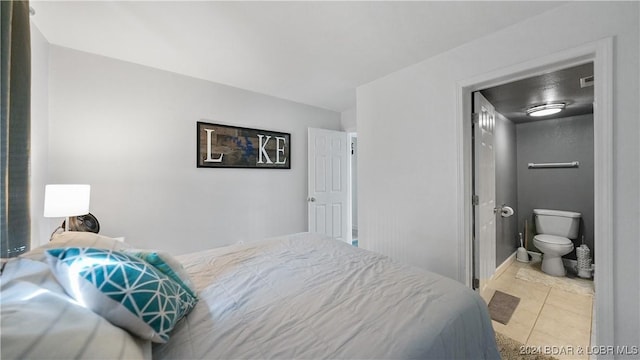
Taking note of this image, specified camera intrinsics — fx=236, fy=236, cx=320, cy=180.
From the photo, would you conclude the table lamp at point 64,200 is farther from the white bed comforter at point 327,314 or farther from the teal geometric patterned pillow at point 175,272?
the teal geometric patterned pillow at point 175,272

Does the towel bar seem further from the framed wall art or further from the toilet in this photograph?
the framed wall art

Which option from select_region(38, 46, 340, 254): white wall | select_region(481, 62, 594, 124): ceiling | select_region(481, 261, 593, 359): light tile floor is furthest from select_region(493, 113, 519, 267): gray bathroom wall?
select_region(38, 46, 340, 254): white wall

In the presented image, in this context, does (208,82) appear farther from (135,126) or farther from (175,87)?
(135,126)

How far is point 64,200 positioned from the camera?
1741 mm

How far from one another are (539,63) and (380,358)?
7.12ft

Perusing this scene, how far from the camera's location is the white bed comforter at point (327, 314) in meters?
0.80

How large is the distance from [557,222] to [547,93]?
74.5 inches

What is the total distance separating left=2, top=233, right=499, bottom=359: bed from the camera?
31.0 inches

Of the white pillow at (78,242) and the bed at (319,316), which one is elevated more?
the white pillow at (78,242)

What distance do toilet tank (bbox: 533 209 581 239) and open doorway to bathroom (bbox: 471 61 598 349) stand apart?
2.9 inches

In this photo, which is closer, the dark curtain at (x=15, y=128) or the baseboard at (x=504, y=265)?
the dark curtain at (x=15, y=128)

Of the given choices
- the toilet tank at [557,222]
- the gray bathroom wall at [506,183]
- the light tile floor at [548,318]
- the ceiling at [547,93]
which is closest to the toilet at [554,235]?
the toilet tank at [557,222]

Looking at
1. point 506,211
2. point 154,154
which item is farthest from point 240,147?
point 506,211

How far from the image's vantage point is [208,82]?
2902mm
